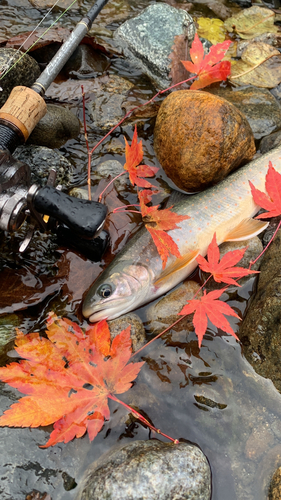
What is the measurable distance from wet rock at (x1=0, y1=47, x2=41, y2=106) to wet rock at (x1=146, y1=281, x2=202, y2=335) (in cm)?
298

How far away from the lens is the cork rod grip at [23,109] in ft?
10.4

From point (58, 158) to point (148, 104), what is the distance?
1.66m

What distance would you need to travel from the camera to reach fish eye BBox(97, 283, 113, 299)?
Answer: 333 centimetres

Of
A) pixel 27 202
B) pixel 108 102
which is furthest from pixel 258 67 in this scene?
pixel 27 202

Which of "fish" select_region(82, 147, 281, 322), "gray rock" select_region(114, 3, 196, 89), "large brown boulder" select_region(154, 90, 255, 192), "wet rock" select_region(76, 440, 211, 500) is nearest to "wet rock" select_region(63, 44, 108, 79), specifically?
"gray rock" select_region(114, 3, 196, 89)

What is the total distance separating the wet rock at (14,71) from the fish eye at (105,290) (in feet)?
8.33

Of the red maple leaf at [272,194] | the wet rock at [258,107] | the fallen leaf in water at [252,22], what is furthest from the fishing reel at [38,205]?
the fallen leaf in water at [252,22]

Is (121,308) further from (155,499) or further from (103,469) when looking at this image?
(155,499)

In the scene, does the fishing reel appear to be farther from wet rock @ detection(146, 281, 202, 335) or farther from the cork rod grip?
wet rock @ detection(146, 281, 202, 335)

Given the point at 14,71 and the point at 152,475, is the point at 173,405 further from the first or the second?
the point at 14,71

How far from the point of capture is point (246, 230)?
3918 millimetres

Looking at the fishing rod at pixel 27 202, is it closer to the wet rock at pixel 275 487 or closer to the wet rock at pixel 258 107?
the wet rock at pixel 275 487

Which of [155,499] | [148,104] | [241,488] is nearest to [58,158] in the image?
[148,104]

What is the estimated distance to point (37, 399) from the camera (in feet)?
8.55
